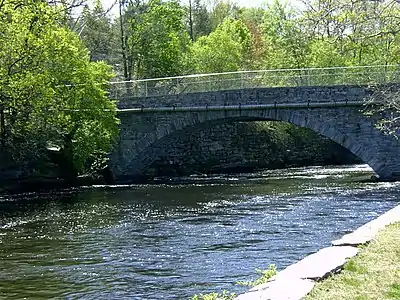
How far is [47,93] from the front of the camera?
21.1m

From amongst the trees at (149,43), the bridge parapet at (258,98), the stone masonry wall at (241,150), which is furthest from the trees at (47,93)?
the trees at (149,43)

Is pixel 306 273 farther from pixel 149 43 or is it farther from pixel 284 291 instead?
pixel 149 43

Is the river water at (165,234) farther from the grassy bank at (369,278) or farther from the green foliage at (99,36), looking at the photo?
the green foliage at (99,36)

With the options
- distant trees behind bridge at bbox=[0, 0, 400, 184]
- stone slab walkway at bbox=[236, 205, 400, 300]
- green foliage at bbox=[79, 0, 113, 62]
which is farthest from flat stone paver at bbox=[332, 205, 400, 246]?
green foliage at bbox=[79, 0, 113, 62]

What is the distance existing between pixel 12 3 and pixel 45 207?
7.48 meters

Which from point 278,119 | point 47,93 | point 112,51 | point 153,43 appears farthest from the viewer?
point 112,51

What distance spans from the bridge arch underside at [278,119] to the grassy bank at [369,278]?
60.7 feet

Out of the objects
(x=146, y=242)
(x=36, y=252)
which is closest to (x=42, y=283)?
(x=36, y=252)

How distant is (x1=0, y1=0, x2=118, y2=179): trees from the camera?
21141 mm

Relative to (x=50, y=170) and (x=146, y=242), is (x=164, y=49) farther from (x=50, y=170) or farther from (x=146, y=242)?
(x=146, y=242)

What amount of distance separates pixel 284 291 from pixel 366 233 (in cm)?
332

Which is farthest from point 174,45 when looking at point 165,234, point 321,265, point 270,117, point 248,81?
point 321,265

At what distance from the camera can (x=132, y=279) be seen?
10.5 m

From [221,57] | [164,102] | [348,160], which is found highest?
[221,57]
